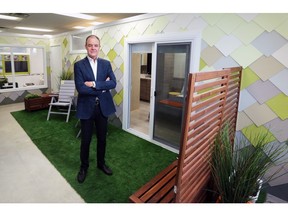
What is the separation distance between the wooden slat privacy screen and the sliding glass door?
1.11m

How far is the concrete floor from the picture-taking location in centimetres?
212

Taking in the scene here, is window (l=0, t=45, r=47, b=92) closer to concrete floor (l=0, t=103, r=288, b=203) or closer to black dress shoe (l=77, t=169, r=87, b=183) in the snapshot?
concrete floor (l=0, t=103, r=288, b=203)

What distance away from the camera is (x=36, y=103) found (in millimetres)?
5469

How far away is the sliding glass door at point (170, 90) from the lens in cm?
306

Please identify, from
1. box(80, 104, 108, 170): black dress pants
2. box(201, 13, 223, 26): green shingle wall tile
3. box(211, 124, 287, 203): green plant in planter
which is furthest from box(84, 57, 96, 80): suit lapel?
box(201, 13, 223, 26): green shingle wall tile

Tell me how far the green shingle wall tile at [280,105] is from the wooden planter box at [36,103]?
542 centimetres

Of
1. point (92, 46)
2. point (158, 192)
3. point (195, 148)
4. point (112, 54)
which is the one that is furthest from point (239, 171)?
point (112, 54)

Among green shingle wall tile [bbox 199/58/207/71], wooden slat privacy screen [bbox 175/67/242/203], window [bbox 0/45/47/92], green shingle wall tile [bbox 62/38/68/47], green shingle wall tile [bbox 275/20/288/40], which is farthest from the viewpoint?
window [bbox 0/45/47/92]

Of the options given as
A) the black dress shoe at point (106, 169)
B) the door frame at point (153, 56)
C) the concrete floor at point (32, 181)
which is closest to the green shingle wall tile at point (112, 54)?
the door frame at point (153, 56)

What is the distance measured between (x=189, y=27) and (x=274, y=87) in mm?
1368

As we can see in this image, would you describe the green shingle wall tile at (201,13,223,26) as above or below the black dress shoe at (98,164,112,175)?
above

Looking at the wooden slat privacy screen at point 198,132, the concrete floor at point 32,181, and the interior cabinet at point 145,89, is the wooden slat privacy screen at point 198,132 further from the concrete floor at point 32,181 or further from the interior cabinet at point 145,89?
the interior cabinet at point 145,89

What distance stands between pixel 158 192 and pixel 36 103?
4945mm
